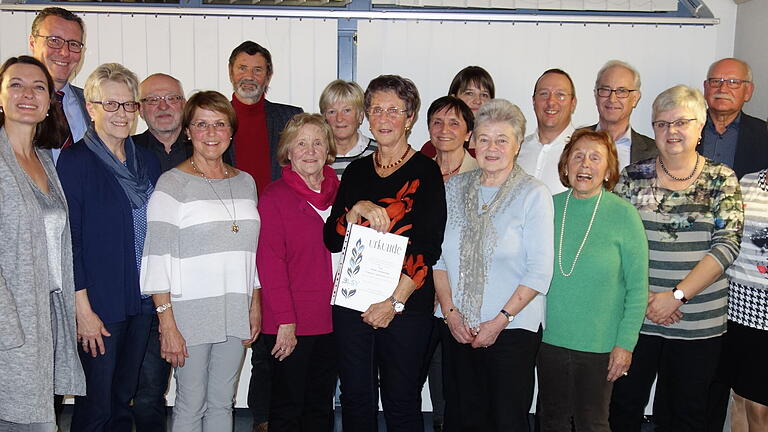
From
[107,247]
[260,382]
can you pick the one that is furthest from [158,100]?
[260,382]

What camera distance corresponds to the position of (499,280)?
2.71 m

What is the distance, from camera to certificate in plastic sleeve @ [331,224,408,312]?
2.67 metres

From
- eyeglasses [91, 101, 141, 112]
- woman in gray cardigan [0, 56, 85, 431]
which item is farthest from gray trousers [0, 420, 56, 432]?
eyeglasses [91, 101, 141, 112]

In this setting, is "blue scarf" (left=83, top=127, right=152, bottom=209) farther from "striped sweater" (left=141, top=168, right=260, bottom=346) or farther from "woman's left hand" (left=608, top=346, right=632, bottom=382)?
"woman's left hand" (left=608, top=346, right=632, bottom=382)

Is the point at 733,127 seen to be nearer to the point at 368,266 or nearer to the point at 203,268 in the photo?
the point at 368,266

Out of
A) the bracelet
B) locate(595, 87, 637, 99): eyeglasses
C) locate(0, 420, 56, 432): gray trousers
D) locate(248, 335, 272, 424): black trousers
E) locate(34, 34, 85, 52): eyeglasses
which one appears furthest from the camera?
locate(248, 335, 272, 424): black trousers

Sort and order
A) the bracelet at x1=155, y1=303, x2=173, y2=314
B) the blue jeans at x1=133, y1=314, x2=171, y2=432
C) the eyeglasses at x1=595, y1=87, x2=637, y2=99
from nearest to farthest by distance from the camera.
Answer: the bracelet at x1=155, y1=303, x2=173, y2=314 < the blue jeans at x1=133, y1=314, x2=171, y2=432 < the eyeglasses at x1=595, y1=87, x2=637, y2=99

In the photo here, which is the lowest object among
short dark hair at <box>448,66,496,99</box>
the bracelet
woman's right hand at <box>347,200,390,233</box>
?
the bracelet

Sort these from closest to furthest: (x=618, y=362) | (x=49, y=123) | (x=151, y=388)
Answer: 1. (x=49, y=123)
2. (x=618, y=362)
3. (x=151, y=388)

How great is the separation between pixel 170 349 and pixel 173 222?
54 cm

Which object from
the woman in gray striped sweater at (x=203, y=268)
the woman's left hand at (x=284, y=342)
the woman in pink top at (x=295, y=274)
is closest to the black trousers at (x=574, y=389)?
the woman in pink top at (x=295, y=274)

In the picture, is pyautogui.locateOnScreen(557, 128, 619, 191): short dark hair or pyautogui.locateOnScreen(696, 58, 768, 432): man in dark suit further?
pyautogui.locateOnScreen(696, 58, 768, 432): man in dark suit

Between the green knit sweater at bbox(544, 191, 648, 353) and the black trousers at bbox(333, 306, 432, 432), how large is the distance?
0.60 metres

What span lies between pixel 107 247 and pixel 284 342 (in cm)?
85
